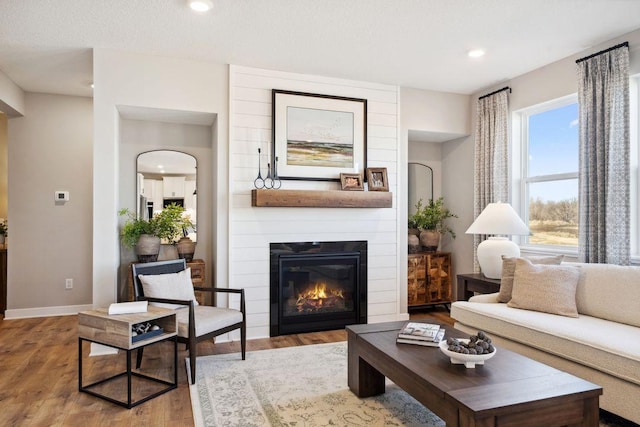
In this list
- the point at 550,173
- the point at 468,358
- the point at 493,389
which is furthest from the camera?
the point at 550,173

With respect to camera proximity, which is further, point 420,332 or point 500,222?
point 500,222

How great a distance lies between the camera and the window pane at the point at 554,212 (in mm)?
3861

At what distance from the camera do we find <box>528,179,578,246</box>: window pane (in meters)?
3.86

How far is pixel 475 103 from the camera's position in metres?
4.88

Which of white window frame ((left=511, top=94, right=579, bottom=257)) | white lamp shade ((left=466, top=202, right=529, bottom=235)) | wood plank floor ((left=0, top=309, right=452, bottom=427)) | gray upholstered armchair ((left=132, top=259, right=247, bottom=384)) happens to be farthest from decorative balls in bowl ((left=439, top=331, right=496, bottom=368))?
white window frame ((left=511, top=94, right=579, bottom=257))

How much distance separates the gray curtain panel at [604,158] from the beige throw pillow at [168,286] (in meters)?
3.32

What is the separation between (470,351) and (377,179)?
2.59 meters

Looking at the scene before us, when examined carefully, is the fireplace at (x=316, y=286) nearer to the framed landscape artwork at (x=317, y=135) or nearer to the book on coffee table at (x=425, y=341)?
the framed landscape artwork at (x=317, y=135)

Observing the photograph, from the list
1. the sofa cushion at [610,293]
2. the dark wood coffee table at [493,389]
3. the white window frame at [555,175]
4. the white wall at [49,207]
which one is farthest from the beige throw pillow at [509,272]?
the white wall at [49,207]

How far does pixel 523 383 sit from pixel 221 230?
2.85 m

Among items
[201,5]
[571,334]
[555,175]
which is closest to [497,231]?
[555,175]

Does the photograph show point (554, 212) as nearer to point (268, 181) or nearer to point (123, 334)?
point (268, 181)

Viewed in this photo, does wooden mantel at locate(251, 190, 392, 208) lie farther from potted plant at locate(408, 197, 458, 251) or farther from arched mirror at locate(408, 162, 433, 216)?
arched mirror at locate(408, 162, 433, 216)

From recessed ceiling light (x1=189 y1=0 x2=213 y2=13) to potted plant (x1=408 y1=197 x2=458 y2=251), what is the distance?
3.31 meters
